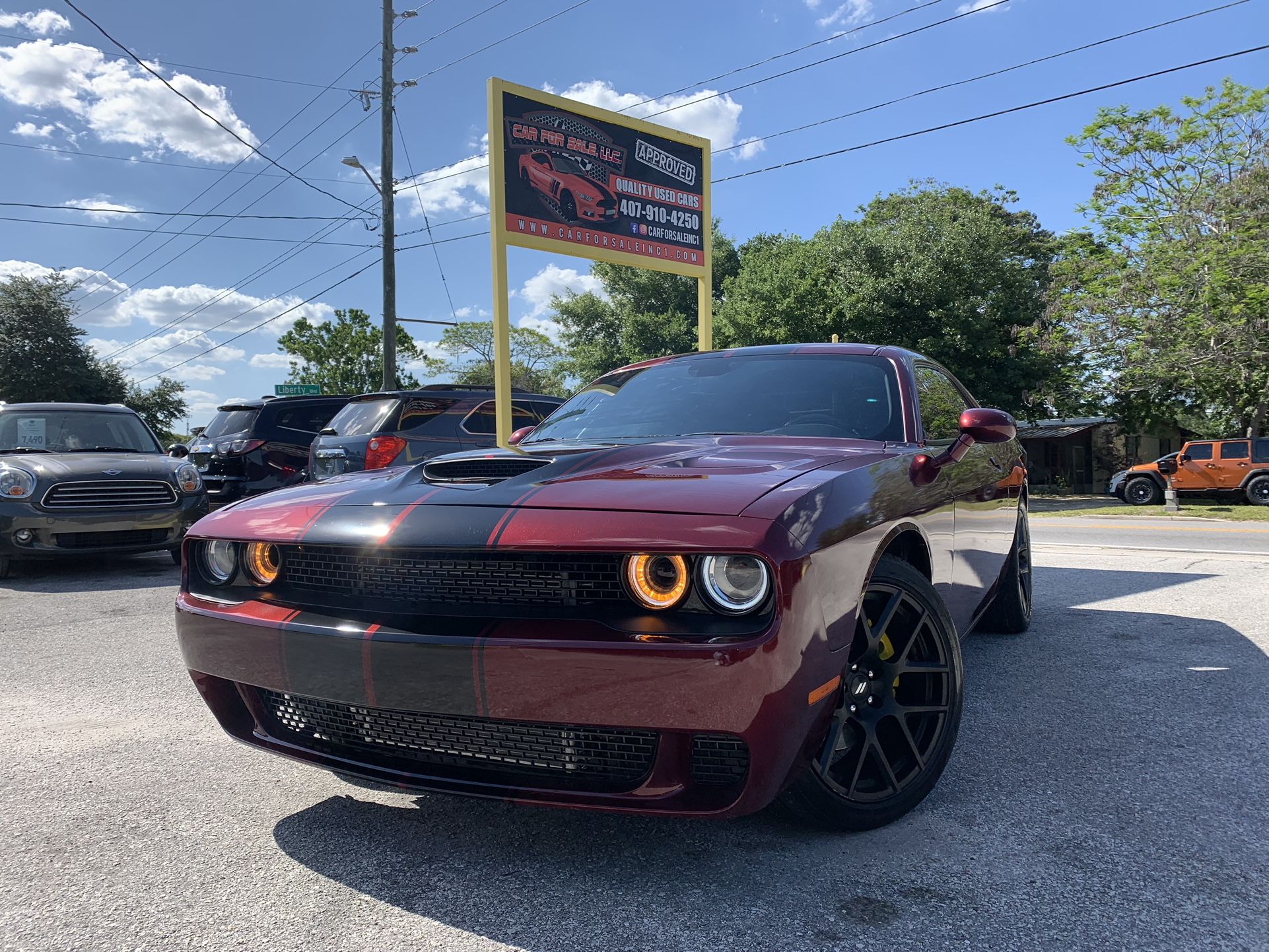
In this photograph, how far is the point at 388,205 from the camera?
66.8 ft

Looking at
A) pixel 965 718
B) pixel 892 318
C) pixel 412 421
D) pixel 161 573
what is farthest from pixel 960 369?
pixel 965 718

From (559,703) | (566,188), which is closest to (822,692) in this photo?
(559,703)

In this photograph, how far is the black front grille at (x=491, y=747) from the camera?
6.32 ft

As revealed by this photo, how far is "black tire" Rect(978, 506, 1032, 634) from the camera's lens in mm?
4582

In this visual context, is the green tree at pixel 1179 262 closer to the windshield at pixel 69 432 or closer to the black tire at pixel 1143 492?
the black tire at pixel 1143 492

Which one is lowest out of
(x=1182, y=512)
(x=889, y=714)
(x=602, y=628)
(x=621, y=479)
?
(x=1182, y=512)

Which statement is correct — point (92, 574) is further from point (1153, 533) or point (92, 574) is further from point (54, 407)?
point (1153, 533)

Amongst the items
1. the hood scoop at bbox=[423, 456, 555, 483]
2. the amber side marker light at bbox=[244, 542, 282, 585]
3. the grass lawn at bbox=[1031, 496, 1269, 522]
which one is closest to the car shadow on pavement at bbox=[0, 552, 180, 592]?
the amber side marker light at bbox=[244, 542, 282, 585]

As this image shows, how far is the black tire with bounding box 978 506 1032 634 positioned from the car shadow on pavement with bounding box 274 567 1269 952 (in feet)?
4.79

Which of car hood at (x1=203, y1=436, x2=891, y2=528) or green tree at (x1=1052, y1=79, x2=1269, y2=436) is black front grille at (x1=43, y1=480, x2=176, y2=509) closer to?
car hood at (x1=203, y1=436, x2=891, y2=528)

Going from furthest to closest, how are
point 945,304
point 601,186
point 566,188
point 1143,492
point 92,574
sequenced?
point 945,304 < point 1143,492 < point 601,186 < point 566,188 < point 92,574

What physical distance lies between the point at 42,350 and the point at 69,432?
3102 centimetres

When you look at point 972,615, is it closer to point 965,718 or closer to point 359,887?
point 965,718

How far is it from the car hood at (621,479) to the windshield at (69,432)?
6915 millimetres
